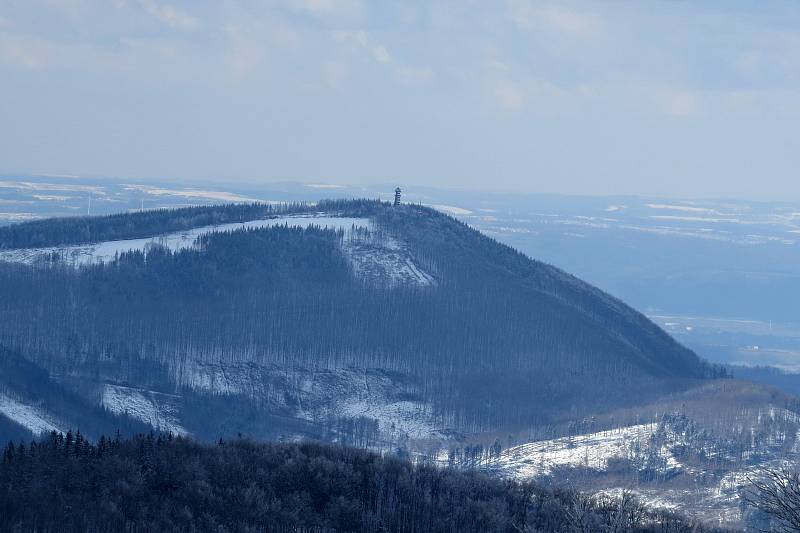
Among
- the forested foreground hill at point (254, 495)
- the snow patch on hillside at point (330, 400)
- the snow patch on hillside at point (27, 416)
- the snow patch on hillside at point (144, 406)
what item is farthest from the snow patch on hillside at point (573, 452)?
the forested foreground hill at point (254, 495)

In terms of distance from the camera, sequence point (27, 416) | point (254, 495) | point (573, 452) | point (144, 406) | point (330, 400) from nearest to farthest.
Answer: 1. point (254, 495)
2. point (27, 416)
3. point (573, 452)
4. point (144, 406)
5. point (330, 400)

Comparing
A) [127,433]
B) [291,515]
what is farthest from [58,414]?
[291,515]

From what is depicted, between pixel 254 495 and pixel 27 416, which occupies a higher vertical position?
pixel 254 495

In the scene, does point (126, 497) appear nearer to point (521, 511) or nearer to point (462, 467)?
point (521, 511)

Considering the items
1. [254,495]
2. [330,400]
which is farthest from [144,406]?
[254,495]

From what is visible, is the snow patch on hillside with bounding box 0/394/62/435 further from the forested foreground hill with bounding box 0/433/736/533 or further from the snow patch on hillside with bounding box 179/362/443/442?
the forested foreground hill with bounding box 0/433/736/533

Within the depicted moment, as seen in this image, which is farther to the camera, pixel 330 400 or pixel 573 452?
pixel 330 400

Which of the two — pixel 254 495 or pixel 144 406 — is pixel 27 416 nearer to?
pixel 144 406
